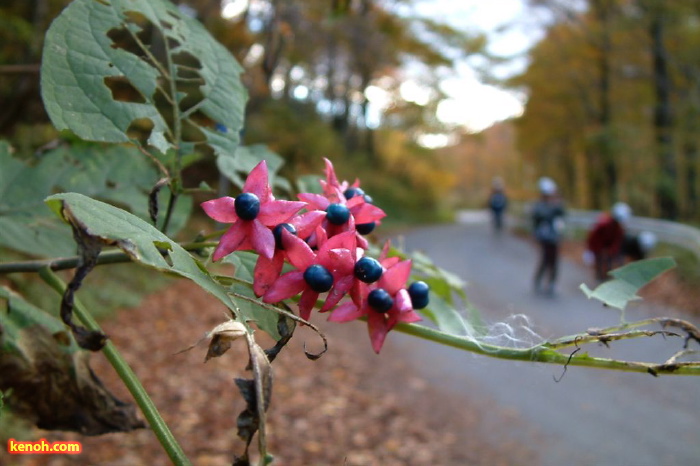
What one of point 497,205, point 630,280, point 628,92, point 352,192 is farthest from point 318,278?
point 628,92

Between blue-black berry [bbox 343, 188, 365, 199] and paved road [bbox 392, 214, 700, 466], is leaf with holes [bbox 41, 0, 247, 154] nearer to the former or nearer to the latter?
blue-black berry [bbox 343, 188, 365, 199]

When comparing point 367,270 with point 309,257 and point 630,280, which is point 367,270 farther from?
point 630,280

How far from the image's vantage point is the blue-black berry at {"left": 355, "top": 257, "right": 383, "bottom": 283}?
798 millimetres

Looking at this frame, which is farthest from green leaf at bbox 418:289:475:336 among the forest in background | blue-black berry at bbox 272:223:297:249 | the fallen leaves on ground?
the forest in background

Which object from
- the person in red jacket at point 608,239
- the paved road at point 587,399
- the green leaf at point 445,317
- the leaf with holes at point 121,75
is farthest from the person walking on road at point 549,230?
the leaf with holes at point 121,75

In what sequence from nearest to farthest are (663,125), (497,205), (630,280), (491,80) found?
(630,280) → (663,125) → (497,205) → (491,80)

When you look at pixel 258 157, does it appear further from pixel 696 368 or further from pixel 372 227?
pixel 696 368

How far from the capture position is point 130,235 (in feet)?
2.11

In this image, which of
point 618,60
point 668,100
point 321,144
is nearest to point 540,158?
point 618,60

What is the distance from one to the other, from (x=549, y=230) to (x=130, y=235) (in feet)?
34.5

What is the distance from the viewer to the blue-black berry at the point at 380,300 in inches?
33.0

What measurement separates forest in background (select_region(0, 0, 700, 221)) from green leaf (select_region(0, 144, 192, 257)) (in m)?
4.71

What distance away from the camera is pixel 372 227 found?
3.30 feet

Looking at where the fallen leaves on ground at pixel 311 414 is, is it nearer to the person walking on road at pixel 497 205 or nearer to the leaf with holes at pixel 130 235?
the leaf with holes at pixel 130 235
